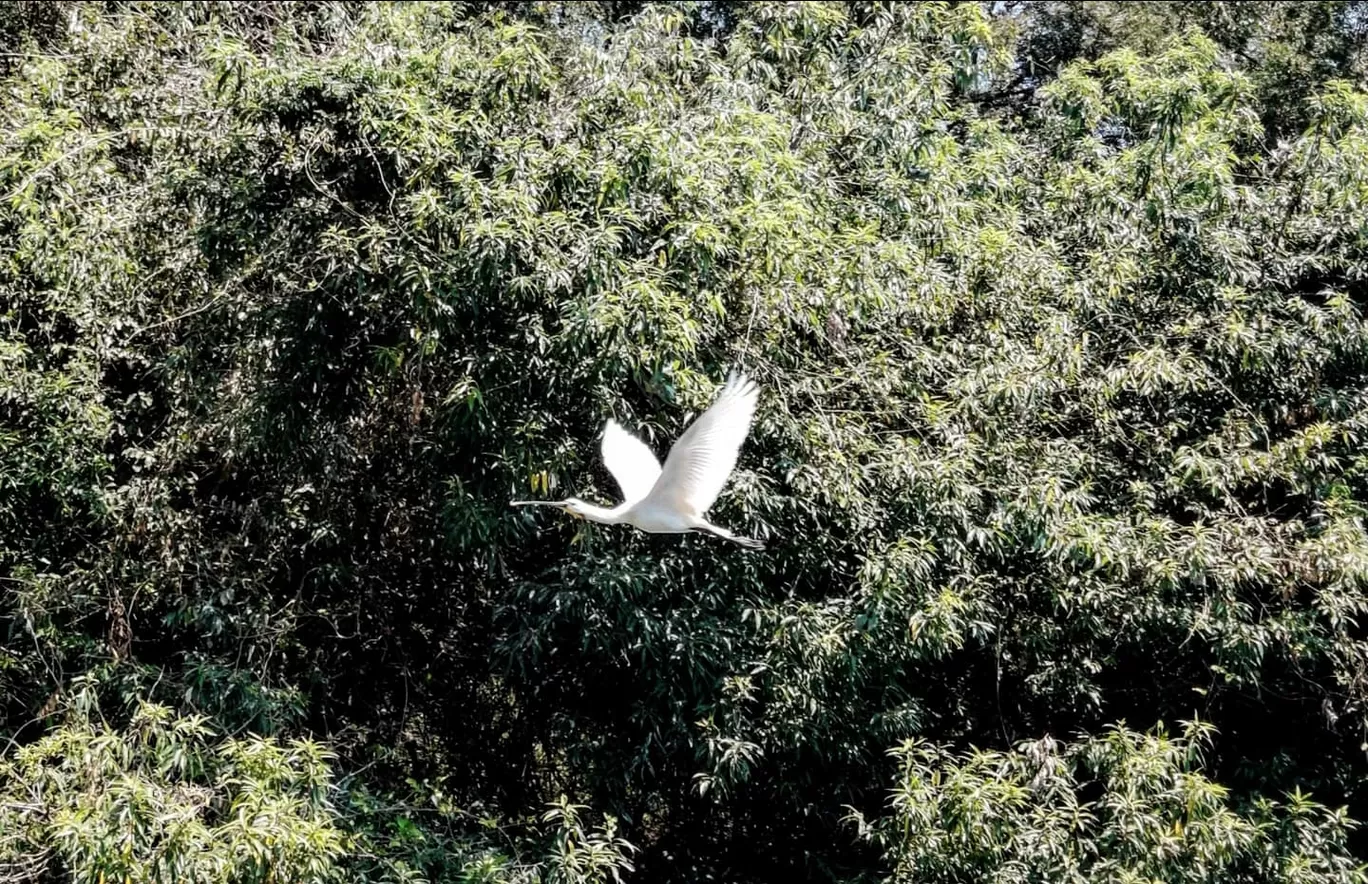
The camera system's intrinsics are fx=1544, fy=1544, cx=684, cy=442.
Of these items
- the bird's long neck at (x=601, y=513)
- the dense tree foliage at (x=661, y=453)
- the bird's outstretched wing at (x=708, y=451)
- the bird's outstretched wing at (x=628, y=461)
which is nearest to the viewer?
the bird's outstretched wing at (x=708, y=451)

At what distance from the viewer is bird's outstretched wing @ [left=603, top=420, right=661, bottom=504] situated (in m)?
5.51

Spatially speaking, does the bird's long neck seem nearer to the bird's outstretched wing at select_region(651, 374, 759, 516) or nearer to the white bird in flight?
the white bird in flight

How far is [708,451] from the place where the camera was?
5.03 m

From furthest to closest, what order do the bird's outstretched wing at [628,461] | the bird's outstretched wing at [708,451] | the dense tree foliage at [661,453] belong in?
the dense tree foliage at [661,453] < the bird's outstretched wing at [628,461] < the bird's outstretched wing at [708,451]

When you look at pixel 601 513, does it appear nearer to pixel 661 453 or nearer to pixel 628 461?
pixel 628 461

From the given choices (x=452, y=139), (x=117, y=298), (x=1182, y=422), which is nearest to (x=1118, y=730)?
(x=1182, y=422)

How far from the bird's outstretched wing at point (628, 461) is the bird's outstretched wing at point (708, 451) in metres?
0.35

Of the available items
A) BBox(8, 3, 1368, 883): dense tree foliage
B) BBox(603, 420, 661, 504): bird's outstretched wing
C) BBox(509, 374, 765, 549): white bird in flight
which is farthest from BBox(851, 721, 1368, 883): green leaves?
BBox(603, 420, 661, 504): bird's outstretched wing

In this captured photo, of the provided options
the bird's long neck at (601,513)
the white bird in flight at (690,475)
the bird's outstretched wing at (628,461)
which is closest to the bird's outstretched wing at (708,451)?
the white bird in flight at (690,475)

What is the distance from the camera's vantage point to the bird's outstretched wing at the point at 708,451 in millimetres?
4953

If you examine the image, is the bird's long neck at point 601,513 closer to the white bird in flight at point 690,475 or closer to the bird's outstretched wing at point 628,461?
the white bird in flight at point 690,475

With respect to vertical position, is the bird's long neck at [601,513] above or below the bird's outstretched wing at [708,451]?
below

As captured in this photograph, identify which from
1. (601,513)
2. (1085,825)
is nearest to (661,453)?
(601,513)

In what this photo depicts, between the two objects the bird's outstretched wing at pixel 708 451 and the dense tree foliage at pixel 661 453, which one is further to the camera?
the dense tree foliage at pixel 661 453
